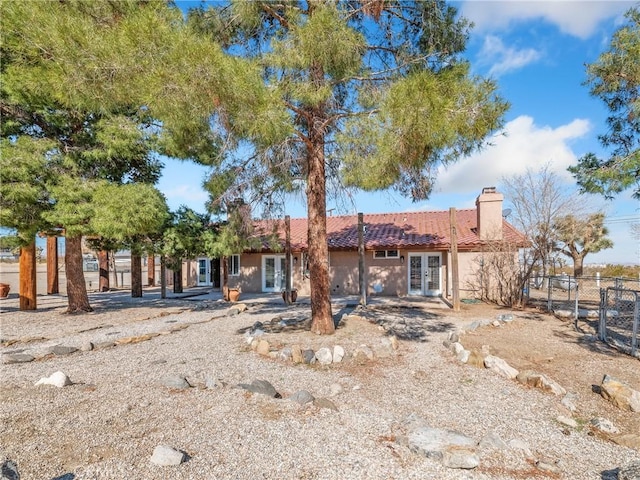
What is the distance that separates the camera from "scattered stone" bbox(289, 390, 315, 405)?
14.3 feet

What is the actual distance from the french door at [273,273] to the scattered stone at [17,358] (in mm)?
11862

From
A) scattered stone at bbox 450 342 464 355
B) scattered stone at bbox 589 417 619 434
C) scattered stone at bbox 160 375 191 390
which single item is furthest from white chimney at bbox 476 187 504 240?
scattered stone at bbox 160 375 191 390

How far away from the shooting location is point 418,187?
7230 mm

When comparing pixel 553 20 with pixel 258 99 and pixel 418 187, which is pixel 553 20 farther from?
pixel 258 99

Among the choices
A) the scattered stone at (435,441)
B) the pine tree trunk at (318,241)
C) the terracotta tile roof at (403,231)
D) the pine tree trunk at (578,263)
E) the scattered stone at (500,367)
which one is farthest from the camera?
the pine tree trunk at (578,263)

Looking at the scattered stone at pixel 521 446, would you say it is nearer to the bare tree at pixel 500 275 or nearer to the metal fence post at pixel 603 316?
the metal fence post at pixel 603 316

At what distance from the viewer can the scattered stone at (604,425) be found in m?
3.70

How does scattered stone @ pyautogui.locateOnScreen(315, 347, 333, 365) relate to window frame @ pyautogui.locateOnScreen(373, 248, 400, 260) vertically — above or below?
below

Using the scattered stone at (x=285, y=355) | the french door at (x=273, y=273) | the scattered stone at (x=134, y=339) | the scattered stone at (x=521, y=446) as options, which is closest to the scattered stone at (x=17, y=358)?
the scattered stone at (x=134, y=339)

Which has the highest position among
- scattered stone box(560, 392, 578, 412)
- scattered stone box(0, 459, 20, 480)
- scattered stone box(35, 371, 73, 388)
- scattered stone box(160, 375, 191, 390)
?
scattered stone box(0, 459, 20, 480)

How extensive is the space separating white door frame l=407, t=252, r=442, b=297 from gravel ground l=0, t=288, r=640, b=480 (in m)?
8.67

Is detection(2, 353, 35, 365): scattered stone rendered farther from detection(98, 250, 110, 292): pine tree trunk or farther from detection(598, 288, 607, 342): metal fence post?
detection(98, 250, 110, 292): pine tree trunk

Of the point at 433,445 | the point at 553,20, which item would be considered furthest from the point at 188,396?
the point at 553,20

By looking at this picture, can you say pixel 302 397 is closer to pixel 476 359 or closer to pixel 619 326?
pixel 476 359
